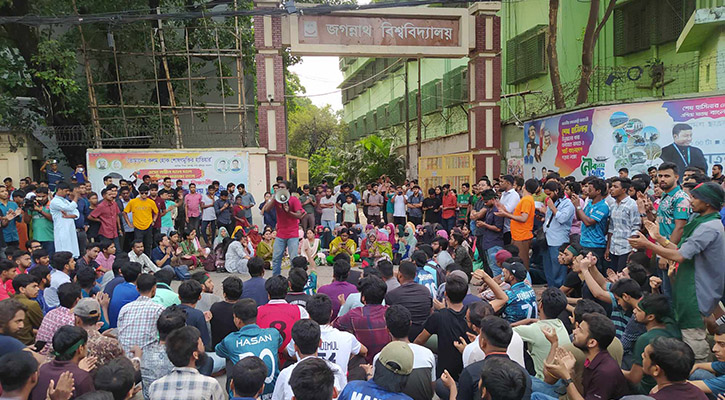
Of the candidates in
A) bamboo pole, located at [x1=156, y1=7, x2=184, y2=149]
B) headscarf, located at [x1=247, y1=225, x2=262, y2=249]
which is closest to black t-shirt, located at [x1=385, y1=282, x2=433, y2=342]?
headscarf, located at [x1=247, y1=225, x2=262, y2=249]

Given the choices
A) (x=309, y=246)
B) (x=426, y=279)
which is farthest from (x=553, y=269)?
(x=309, y=246)

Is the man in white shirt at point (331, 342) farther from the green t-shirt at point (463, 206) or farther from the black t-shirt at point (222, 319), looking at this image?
the green t-shirt at point (463, 206)

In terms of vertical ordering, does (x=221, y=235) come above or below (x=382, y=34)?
below

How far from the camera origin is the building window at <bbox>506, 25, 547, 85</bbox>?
58.6ft

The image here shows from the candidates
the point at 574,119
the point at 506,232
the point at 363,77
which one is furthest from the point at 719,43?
the point at 363,77

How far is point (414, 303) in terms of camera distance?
4.70 meters

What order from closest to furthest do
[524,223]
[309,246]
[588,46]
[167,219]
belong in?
1. [524,223]
2. [309,246]
3. [167,219]
4. [588,46]

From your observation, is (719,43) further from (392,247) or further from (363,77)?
(363,77)

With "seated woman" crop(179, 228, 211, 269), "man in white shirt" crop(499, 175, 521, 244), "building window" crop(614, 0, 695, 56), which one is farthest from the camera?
"building window" crop(614, 0, 695, 56)

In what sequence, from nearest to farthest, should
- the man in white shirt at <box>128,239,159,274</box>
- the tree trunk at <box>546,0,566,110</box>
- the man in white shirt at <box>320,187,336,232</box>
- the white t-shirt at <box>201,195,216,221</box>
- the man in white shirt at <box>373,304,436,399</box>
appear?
the man in white shirt at <box>373,304,436,399</box>
the man in white shirt at <box>128,239,159,274</box>
the white t-shirt at <box>201,195,216,221</box>
the man in white shirt at <box>320,187,336,232</box>
the tree trunk at <box>546,0,566,110</box>

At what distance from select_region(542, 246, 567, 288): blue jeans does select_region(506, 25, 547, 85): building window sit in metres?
11.6

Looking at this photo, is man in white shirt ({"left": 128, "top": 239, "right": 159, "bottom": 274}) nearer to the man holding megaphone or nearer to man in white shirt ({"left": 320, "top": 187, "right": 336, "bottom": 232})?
the man holding megaphone

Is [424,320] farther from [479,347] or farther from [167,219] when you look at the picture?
[167,219]

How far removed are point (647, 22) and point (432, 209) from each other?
26.5 ft
